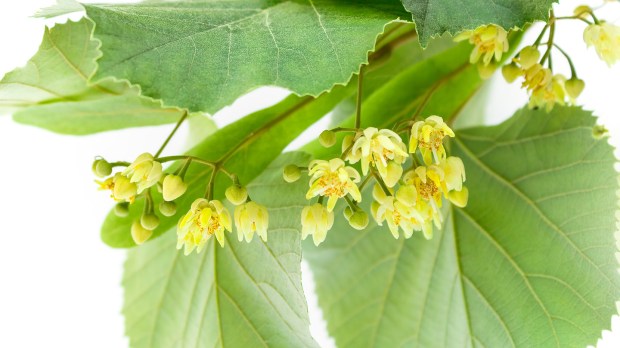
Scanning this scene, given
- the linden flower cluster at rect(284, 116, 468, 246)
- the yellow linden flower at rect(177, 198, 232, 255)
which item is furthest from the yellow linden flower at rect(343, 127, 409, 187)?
the yellow linden flower at rect(177, 198, 232, 255)

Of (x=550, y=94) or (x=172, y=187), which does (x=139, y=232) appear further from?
(x=550, y=94)

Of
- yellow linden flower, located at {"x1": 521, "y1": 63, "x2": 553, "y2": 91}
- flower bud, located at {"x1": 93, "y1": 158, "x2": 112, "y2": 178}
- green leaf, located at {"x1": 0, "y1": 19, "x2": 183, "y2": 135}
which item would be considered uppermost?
green leaf, located at {"x1": 0, "y1": 19, "x2": 183, "y2": 135}

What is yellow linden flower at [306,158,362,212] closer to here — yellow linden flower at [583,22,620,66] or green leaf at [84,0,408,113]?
green leaf at [84,0,408,113]

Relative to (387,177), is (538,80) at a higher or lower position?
higher

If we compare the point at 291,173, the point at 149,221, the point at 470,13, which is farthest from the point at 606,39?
→ the point at 149,221

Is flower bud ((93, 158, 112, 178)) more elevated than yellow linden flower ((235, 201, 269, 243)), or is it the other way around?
flower bud ((93, 158, 112, 178))

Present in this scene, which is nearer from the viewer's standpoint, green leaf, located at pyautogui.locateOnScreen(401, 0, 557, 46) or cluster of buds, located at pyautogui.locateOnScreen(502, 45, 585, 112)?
green leaf, located at pyautogui.locateOnScreen(401, 0, 557, 46)

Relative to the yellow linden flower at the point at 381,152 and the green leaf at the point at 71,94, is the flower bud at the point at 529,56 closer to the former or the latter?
the yellow linden flower at the point at 381,152
